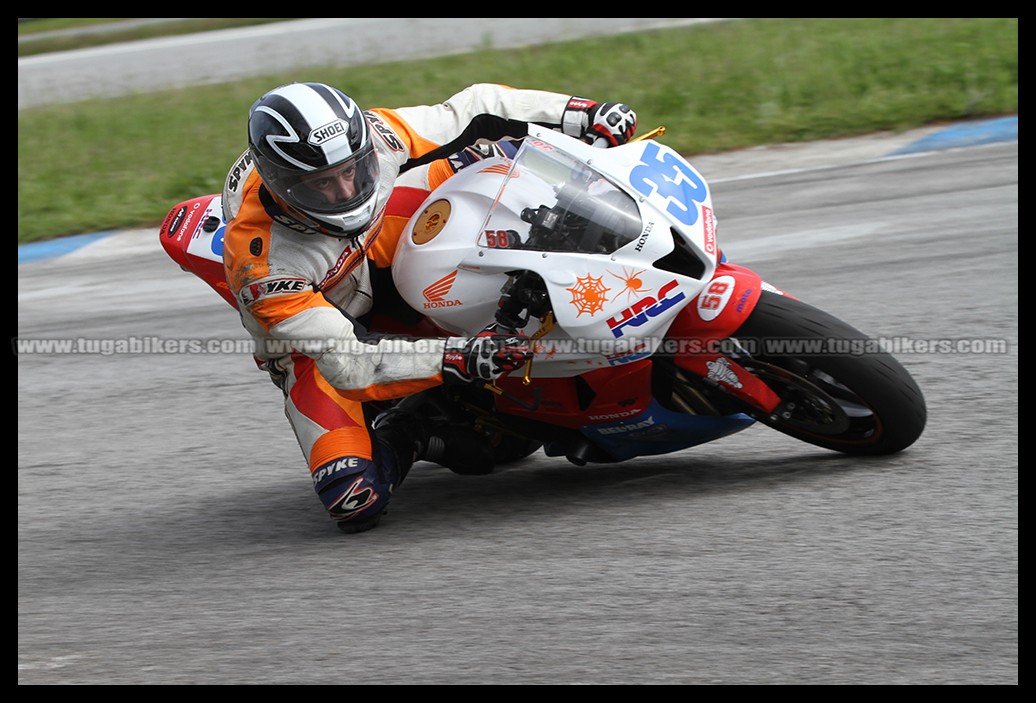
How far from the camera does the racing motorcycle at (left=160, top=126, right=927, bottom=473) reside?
373 cm

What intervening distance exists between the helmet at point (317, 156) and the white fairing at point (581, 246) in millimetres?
297

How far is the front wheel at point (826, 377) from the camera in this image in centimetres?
384

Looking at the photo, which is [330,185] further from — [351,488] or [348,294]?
[351,488]

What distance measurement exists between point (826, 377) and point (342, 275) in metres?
1.66

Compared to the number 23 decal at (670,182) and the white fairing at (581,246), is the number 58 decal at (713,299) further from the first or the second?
the number 23 decal at (670,182)

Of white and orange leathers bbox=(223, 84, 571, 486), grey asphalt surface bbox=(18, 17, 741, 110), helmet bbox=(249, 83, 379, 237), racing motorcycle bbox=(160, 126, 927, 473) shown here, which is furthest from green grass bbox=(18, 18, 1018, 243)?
helmet bbox=(249, 83, 379, 237)

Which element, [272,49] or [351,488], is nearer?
[351,488]

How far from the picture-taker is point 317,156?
3.79 m

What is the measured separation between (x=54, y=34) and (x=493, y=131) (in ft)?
64.8

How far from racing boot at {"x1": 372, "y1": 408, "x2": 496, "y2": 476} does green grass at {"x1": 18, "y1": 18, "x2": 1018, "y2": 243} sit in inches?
214

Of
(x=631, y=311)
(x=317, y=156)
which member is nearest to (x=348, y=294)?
(x=317, y=156)

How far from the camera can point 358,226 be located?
393 centimetres
